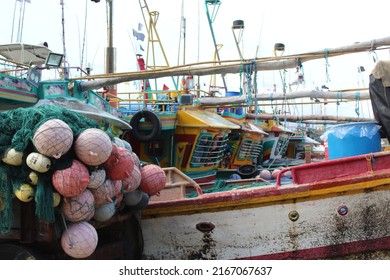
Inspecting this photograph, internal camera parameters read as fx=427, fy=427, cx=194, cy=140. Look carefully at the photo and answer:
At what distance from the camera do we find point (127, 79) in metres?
7.70

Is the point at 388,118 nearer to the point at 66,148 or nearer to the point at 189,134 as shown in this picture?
the point at 66,148

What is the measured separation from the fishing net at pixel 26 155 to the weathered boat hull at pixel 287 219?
2015 millimetres

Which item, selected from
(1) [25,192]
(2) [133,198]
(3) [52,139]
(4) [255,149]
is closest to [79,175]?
(3) [52,139]

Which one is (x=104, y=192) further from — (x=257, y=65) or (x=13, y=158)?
(x=257, y=65)

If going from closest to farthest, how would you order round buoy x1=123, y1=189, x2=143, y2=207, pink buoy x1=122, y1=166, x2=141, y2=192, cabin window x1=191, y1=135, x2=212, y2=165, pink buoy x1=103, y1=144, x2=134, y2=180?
pink buoy x1=103, y1=144, x2=134, y2=180
pink buoy x1=122, y1=166, x2=141, y2=192
round buoy x1=123, y1=189, x2=143, y2=207
cabin window x1=191, y1=135, x2=212, y2=165

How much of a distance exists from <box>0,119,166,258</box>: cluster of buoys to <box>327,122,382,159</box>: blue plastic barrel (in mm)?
2771

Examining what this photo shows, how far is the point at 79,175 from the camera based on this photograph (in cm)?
348

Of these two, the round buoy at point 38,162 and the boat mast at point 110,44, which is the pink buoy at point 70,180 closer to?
the round buoy at point 38,162

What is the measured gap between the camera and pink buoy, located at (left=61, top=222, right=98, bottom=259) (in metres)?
3.61

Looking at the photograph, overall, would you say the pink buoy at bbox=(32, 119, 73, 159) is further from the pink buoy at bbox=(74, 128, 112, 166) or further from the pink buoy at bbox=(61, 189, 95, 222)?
the pink buoy at bbox=(61, 189, 95, 222)

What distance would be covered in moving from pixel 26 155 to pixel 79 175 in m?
0.51

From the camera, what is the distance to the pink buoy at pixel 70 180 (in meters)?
3.44

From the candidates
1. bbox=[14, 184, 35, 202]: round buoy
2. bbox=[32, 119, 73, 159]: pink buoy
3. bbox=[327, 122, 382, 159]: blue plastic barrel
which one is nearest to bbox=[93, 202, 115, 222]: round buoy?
bbox=[14, 184, 35, 202]: round buoy

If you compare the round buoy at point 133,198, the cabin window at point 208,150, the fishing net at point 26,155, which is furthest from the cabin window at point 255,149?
the fishing net at point 26,155
